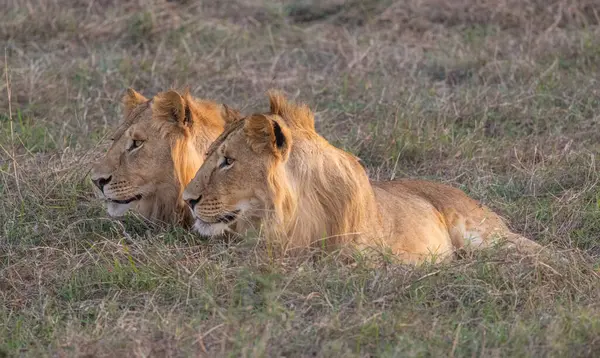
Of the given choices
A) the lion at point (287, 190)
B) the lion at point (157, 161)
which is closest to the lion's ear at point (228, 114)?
the lion at point (157, 161)

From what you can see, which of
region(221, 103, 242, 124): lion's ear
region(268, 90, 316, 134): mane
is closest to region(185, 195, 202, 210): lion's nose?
region(268, 90, 316, 134): mane

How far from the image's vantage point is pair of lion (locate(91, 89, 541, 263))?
16.0 feet

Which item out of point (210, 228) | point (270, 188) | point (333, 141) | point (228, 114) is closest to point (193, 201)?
point (210, 228)

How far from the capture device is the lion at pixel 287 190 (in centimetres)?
485

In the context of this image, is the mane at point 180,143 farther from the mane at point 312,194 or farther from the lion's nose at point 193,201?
the mane at point 312,194

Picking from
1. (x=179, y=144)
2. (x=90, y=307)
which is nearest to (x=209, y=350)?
(x=90, y=307)

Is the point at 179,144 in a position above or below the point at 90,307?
above

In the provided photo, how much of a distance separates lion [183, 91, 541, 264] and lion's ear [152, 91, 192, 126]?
0.95 feet

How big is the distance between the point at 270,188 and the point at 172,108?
78cm

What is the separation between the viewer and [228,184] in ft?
16.1

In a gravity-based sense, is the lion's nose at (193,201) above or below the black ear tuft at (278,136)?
below

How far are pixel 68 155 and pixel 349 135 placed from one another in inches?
67.5

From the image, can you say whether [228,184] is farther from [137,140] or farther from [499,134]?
[499,134]

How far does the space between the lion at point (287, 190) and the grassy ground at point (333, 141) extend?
0.15 m
